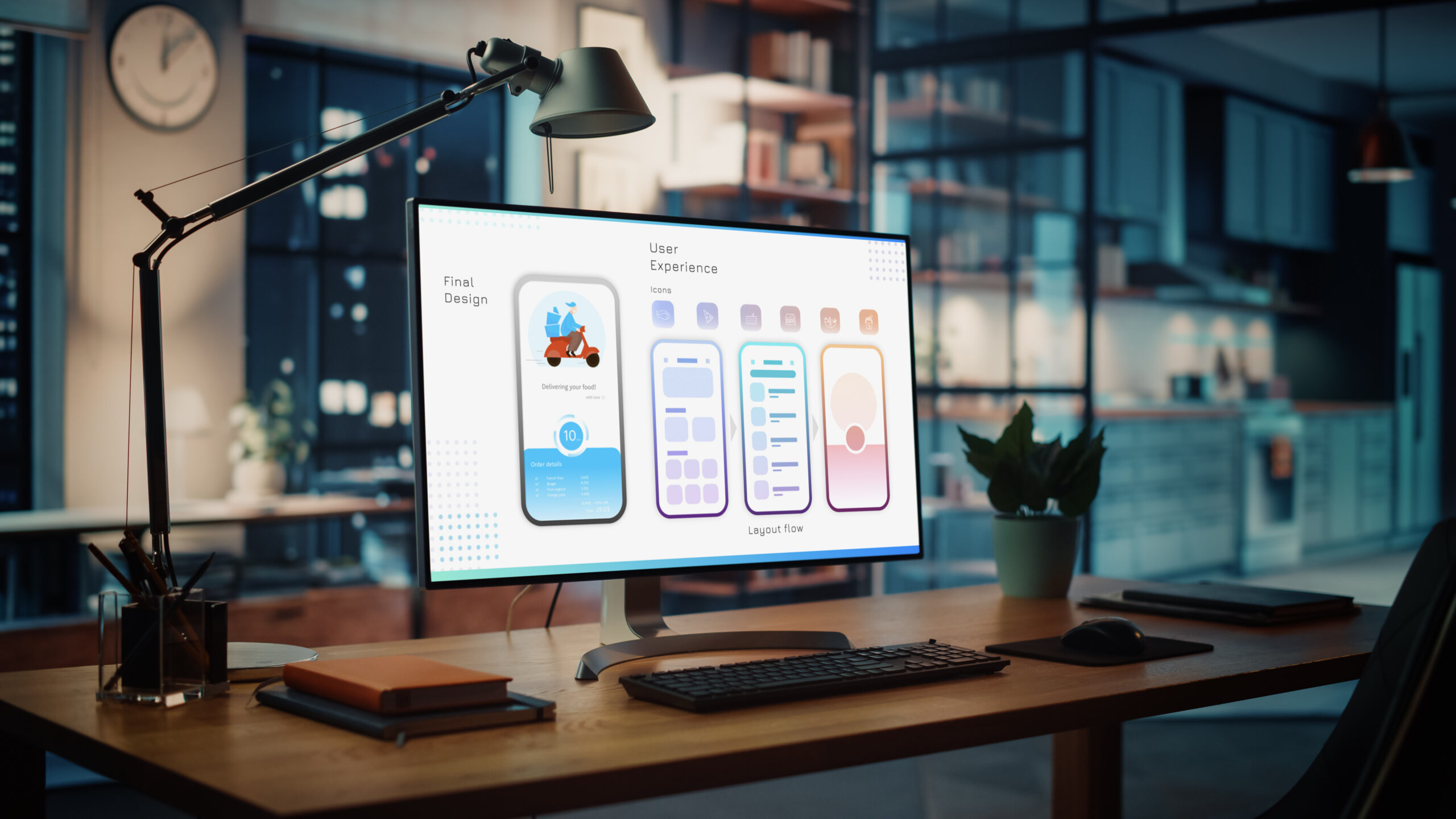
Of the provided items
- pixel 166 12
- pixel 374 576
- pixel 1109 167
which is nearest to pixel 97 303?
pixel 166 12

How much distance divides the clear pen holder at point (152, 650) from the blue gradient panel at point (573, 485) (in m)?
0.33

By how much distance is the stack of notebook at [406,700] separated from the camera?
95 cm

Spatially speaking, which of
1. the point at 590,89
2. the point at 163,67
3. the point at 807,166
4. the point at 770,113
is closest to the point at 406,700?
the point at 590,89

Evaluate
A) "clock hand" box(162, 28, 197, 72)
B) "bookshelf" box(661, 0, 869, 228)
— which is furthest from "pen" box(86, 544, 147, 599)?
"bookshelf" box(661, 0, 869, 228)

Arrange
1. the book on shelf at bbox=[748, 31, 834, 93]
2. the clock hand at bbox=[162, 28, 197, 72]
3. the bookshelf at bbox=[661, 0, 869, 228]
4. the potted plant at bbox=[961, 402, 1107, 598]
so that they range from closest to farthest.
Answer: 1. the potted plant at bbox=[961, 402, 1107, 598]
2. the clock hand at bbox=[162, 28, 197, 72]
3. the bookshelf at bbox=[661, 0, 869, 228]
4. the book on shelf at bbox=[748, 31, 834, 93]

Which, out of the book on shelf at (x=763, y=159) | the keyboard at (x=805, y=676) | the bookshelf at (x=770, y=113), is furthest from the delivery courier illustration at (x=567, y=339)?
the book on shelf at (x=763, y=159)

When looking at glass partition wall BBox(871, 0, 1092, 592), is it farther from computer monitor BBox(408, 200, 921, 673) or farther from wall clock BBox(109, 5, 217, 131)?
computer monitor BBox(408, 200, 921, 673)

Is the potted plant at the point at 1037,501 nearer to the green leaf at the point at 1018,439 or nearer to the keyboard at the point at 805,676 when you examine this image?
the green leaf at the point at 1018,439

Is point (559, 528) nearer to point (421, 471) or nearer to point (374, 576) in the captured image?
point (421, 471)

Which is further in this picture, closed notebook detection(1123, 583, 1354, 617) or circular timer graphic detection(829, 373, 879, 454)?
closed notebook detection(1123, 583, 1354, 617)

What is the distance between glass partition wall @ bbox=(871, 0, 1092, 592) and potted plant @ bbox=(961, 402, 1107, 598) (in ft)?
8.32

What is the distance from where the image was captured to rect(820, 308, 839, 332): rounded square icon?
1423 mm

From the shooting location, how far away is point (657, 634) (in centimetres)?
136

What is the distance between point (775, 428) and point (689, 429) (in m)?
0.11
